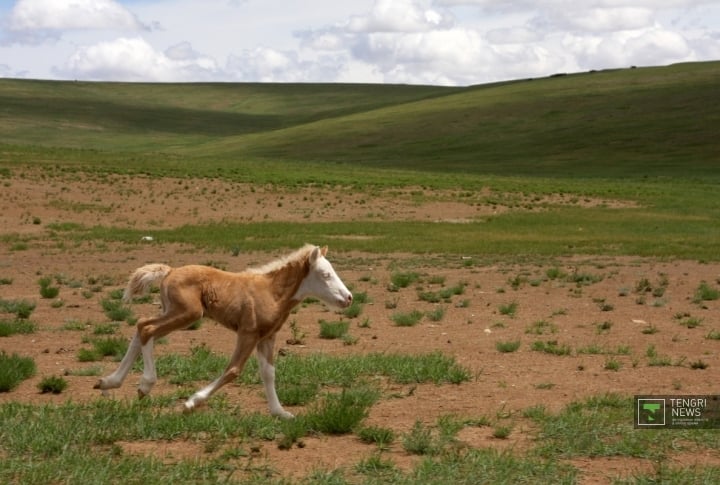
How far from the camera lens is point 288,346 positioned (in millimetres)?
15344

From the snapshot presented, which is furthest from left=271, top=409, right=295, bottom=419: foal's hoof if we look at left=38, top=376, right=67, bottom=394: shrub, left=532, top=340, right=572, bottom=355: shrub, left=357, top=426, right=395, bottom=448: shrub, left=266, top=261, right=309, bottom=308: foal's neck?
left=532, top=340, right=572, bottom=355: shrub

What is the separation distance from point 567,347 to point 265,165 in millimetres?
58531

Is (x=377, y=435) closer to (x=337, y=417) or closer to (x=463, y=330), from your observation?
(x=337, y=417)

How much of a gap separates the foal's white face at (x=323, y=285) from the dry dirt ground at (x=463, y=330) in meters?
1.20

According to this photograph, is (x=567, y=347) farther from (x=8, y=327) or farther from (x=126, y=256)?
(x=126, y=256)

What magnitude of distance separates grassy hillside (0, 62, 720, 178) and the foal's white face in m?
53.3

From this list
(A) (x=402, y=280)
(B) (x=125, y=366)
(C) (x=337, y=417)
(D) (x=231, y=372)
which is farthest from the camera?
(A) (x=402, y=280)

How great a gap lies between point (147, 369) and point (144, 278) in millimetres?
851

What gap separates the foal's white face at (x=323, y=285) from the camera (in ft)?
32.4

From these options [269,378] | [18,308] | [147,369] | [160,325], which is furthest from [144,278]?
[18,308]

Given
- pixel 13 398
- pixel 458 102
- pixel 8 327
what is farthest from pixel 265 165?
pixel 458 102

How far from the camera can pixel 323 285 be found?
994 centimetres

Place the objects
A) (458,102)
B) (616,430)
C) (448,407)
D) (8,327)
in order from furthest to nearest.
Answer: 1. (458,102)
2. (8,327)
3. (448,407)
4. (616,430)

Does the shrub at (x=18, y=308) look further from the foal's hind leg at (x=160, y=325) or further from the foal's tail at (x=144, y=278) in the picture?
the foal's hind leg at (x=160, y=325)
